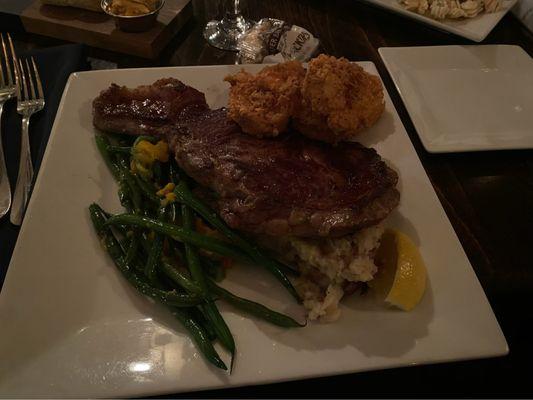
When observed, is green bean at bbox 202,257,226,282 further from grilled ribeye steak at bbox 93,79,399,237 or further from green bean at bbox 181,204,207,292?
grilled ribeye steak at bbox 93,79,399,237

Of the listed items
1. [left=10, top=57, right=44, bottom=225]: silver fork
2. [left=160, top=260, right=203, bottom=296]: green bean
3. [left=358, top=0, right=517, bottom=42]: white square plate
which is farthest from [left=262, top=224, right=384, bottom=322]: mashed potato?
[left=358, top=0, right=517, bottom=42]: white square plate

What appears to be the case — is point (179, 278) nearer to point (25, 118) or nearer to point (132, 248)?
point (132, 248)

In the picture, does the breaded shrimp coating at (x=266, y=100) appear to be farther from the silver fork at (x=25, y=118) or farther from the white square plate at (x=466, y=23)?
the white square plate at (x=466, y=23)

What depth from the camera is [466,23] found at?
12.4ft

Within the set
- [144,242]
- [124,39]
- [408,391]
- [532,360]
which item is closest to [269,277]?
[144,242]

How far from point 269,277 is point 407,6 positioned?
3.08m

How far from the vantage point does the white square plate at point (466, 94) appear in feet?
9.60

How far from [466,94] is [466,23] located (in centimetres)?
97

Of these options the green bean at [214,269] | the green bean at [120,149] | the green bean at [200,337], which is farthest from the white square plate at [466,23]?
the green bean at [200,337]

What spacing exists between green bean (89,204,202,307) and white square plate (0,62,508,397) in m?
0.05

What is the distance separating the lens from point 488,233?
8.40 feet

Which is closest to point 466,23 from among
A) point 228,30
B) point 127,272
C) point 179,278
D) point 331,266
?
point 228,30

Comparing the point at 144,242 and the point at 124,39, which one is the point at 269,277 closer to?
→ the point at 144,242

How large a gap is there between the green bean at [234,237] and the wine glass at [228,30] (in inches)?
77.3
